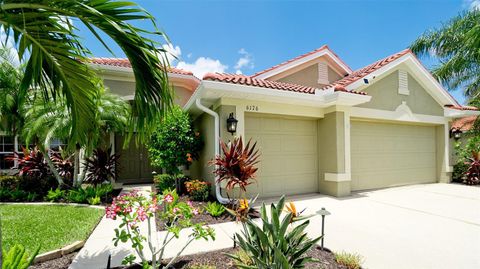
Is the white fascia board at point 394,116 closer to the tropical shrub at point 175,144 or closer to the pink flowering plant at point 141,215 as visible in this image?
the tropical shrub at point 175,144

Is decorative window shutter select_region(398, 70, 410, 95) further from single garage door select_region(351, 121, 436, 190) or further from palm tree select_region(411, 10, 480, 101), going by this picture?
palm tree select_region(411, 10, 480, 101)

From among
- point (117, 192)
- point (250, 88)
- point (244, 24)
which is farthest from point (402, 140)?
point (117, 192)

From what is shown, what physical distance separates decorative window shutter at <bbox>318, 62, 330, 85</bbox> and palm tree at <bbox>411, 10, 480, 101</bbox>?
6.96m

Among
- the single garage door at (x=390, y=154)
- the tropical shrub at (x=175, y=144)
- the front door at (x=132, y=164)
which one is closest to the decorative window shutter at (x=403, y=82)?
the single garage door at (x=390, y=154)

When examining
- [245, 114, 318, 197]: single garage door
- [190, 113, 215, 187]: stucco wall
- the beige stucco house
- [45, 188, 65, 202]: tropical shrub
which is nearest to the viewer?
the beige stucco house

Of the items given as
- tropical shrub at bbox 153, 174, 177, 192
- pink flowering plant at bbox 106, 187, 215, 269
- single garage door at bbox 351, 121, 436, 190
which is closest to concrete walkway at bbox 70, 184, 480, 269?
pink flowering plant at bbox 106, 187, 215, 269

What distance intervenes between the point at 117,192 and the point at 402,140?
39.3 feet

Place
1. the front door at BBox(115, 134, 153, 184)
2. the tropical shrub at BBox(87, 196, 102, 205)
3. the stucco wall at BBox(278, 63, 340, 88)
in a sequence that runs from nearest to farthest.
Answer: the tropical shrub at BBox(87, 196, 102, 205), the front door at BBox(115, 134, 153, 184), the stucco wall at BBox(278, 63, 340, 88)

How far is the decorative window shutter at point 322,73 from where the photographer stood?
11648mm

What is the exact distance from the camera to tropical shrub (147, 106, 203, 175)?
8070mm

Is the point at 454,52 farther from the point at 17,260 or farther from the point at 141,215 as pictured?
the point at 17,260

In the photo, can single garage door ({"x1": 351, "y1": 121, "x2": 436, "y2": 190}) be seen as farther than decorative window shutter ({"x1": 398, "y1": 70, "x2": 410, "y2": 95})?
No

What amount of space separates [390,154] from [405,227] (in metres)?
5.36

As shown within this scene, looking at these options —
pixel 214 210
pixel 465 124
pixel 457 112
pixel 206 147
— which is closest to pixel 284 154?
pixel 206 147
